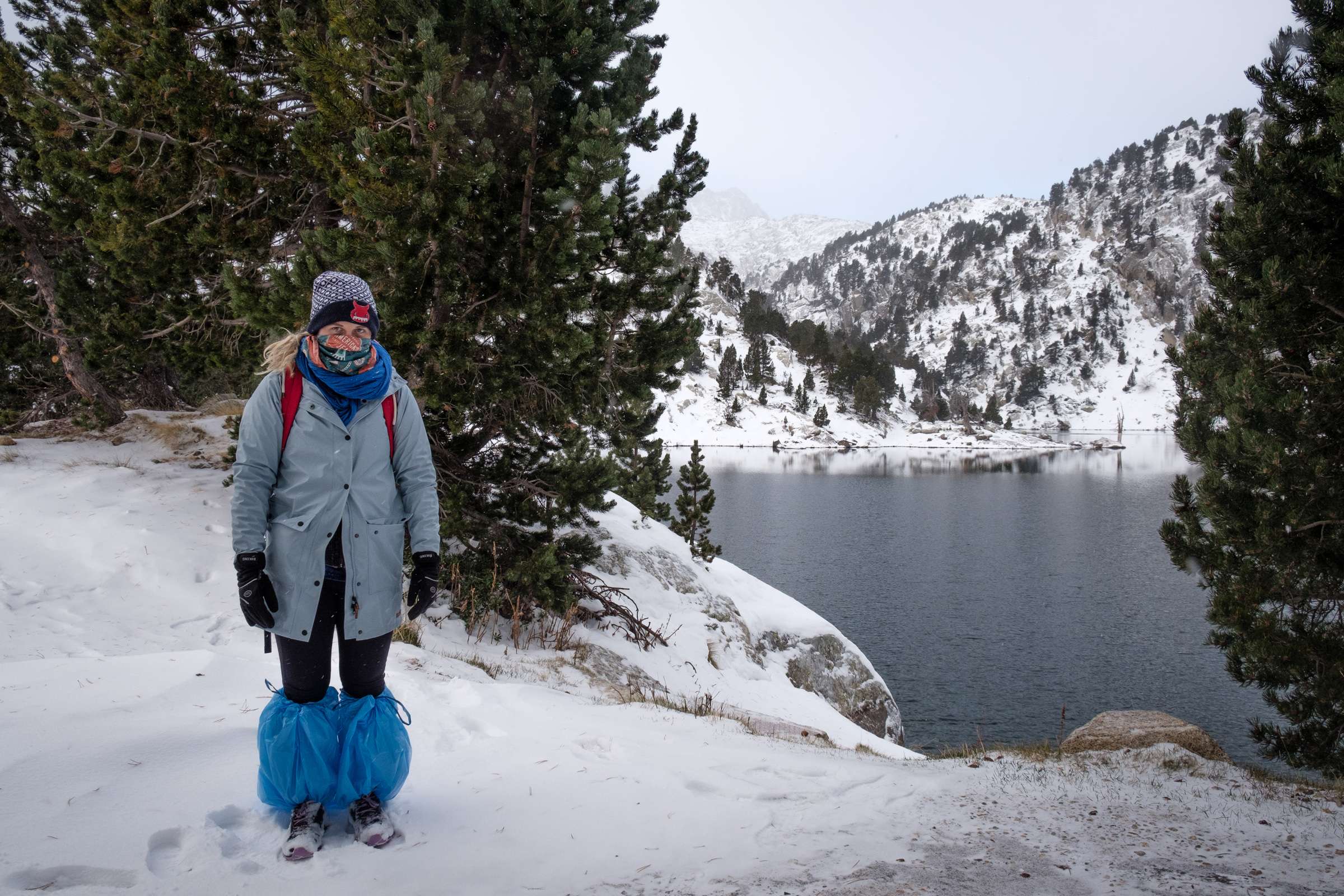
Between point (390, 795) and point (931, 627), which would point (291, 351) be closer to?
point (390, 795)

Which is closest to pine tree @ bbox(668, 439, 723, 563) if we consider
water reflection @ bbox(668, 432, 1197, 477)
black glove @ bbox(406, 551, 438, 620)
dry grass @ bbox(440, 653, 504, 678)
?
dry grass @ bbox(440, 653, 504, 678)

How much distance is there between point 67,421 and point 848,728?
14586mm

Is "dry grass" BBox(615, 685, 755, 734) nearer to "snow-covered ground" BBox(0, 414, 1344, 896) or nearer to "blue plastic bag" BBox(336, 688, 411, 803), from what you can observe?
"snow-covered ground" BBox(0, 414, 1344, 896)

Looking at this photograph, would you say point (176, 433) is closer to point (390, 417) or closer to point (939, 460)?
point (390, 417)

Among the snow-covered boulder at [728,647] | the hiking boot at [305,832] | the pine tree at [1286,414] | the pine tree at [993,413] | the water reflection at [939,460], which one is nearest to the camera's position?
the hiking boot at [305,832]

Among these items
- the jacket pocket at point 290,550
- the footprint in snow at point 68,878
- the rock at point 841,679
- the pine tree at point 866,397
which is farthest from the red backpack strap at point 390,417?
the pine tree at point 866,397

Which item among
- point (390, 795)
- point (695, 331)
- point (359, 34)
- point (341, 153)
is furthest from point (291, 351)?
point (695, 331)

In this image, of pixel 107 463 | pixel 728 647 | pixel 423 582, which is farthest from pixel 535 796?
pixel 107 463

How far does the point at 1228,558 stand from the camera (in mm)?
7270

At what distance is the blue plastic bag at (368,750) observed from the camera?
2939mm

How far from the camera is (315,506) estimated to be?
2.82m

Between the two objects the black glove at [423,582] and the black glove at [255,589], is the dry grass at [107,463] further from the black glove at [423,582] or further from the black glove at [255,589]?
the black glove at [423,582]

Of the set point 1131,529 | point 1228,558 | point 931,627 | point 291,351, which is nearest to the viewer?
point 291,351

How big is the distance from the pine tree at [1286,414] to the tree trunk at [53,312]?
15.3 metres
